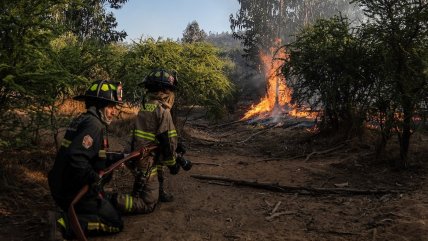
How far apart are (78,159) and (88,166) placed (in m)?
0.14

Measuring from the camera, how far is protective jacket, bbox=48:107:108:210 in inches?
170

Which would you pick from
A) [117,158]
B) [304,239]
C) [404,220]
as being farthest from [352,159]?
[117,158]

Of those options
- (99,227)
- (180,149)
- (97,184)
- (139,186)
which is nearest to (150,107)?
(180,149)

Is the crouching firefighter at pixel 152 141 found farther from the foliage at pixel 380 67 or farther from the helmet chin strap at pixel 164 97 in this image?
the foliage at pixel 380 67

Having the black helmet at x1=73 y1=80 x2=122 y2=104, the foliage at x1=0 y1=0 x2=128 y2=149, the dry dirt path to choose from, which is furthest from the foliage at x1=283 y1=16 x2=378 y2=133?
the foliage at x1=0 y1=0 x2=128 y2=149

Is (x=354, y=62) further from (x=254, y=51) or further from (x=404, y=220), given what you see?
(x=254, y=51)

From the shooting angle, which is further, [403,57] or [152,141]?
[403,57]

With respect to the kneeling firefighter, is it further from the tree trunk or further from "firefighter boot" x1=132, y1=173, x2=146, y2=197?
the tree trunk

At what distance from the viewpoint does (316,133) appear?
13.7 m

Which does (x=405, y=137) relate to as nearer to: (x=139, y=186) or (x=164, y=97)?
(x=164, y=97)

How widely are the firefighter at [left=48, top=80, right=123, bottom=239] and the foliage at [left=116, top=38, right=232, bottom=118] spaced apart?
8.11 metres

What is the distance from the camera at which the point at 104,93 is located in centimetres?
469

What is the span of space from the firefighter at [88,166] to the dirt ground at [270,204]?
0.24 meters

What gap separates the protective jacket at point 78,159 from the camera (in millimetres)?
4309
